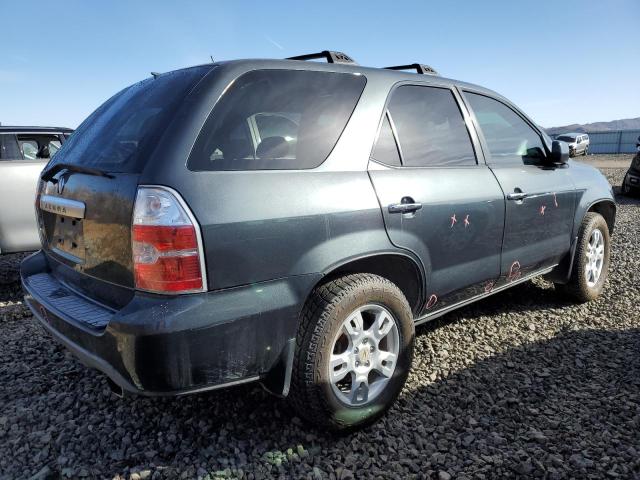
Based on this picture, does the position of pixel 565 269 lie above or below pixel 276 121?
below

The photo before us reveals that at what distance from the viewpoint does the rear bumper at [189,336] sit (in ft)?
5.69

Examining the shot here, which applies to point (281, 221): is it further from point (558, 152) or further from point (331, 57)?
point (558, 152)

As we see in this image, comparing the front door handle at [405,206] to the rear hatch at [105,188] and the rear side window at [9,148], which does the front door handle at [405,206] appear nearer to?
the rear hatch at [105,188]

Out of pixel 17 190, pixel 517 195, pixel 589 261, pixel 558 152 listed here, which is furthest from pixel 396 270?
pixel 17 190

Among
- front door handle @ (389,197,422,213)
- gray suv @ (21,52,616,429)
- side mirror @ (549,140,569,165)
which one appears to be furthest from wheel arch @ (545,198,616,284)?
front door handle @ (389,197,422,213)

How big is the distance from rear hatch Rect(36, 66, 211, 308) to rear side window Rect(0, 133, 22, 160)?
124 inches

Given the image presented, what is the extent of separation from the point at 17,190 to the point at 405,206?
4512 mm

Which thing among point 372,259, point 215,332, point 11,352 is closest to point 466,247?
point 372,259

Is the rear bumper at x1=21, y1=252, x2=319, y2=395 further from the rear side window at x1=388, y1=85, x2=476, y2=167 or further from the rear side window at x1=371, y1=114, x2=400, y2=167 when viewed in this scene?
the rear side window at x1=388, y1=85, x2=476, y2=167

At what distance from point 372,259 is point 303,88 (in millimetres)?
898

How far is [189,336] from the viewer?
1.75m

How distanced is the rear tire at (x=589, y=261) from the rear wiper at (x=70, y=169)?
359 centimetres

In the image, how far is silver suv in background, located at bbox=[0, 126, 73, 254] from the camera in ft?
16.3

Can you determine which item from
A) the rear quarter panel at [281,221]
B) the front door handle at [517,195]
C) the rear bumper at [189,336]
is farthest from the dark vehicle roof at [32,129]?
the front door handle at [517,195]
